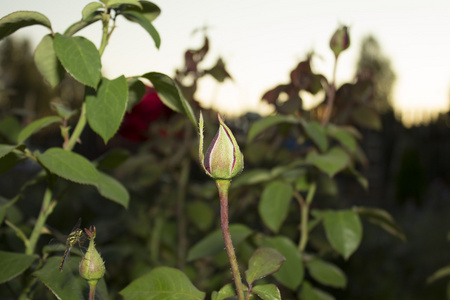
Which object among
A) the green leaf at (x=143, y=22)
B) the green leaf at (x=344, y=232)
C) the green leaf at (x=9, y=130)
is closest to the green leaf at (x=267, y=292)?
the green leaf at (x=143, y=22)

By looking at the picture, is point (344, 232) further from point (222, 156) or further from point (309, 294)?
point (222, 156)

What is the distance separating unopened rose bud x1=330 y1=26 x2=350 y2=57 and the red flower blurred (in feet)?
2.15

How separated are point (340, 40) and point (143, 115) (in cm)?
81

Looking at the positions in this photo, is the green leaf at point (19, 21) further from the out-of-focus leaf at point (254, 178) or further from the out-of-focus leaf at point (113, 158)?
the out-of-focus leaf at point (254, 178)

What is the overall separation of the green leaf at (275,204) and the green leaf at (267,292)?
1.61 ft

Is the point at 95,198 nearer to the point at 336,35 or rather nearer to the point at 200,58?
the point at 200,58

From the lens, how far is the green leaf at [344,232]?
0.93m

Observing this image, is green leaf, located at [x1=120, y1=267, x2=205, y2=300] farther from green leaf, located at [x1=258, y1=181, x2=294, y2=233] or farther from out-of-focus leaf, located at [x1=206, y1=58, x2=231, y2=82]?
out-of-focus leaf, located at [x1=206, y1=58, x2=231, y2=82]

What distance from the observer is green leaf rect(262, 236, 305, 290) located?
844mm

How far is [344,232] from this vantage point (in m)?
0.95

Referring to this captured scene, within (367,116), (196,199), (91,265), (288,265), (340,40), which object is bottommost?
(196,199)

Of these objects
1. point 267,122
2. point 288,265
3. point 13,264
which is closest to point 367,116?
point 267,122

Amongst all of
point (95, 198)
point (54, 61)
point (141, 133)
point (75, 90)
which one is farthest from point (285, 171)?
point (75, 90)

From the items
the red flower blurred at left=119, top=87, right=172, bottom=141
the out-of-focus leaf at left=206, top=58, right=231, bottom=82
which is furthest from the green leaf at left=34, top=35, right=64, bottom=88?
the red flower blurred at left=119, top=87, right=172, bottom=141
